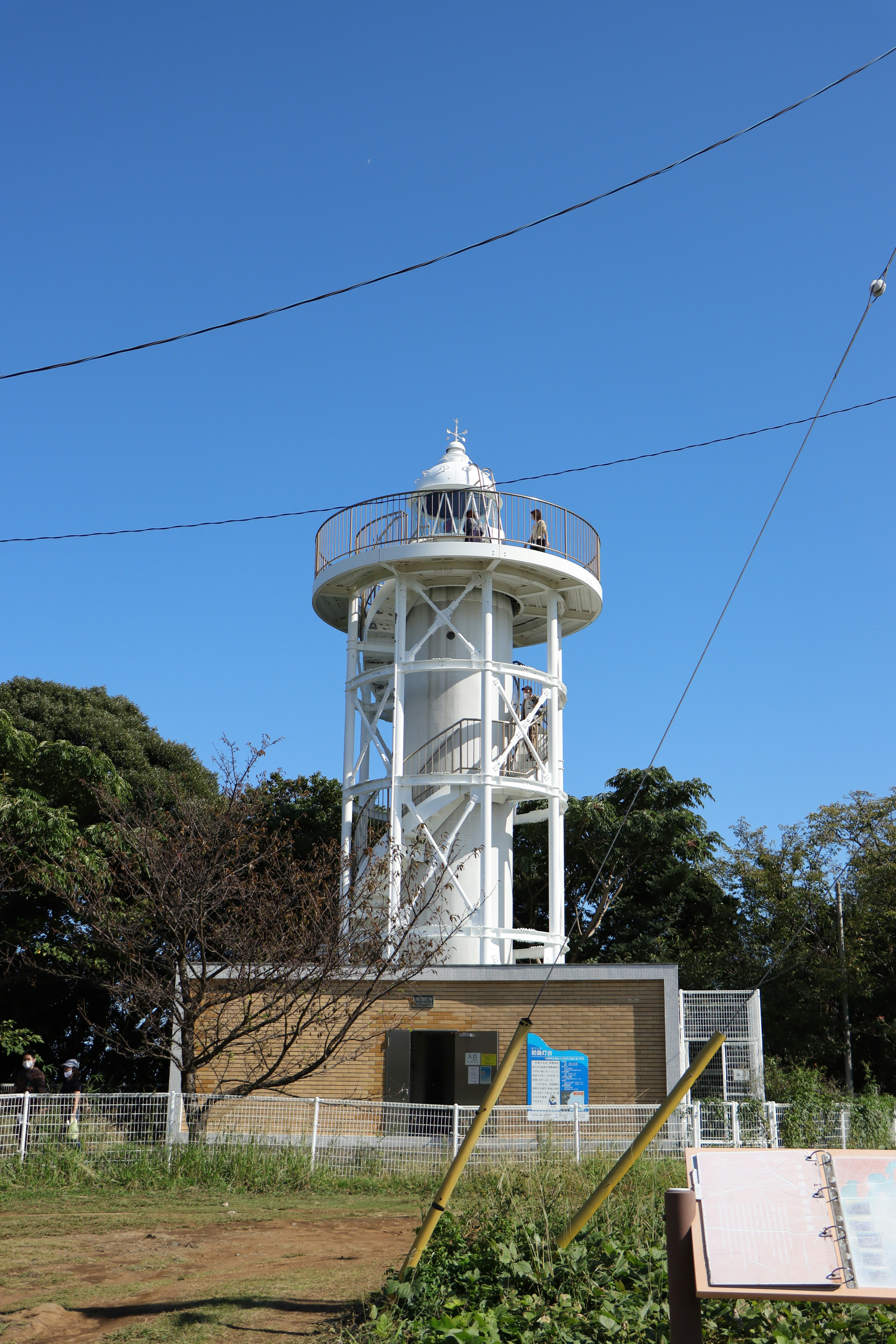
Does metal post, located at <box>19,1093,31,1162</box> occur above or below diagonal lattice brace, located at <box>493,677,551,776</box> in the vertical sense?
below

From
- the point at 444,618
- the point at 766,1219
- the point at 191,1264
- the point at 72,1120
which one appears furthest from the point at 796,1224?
the point at 444,618

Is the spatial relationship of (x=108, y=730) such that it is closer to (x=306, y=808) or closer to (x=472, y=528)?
(x=306, y=808)

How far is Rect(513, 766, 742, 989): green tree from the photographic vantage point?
3534cm

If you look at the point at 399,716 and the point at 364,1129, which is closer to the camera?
the point at 364,1129

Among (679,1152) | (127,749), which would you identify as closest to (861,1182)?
(679,1152)

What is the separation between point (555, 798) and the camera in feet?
83.7

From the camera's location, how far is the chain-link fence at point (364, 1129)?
48.6ft

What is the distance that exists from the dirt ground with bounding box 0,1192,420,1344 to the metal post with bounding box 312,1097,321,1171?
5.37 ft

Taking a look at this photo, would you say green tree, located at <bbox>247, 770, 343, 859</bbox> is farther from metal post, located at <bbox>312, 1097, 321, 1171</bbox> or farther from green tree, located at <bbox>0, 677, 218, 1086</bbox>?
metal post, located at <bbox>312, 1097, 321, 1171</bbox>

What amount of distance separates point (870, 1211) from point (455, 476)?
76.2ft

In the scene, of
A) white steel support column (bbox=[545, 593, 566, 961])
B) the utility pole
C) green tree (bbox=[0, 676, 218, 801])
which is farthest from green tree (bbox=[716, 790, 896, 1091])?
green tree (bbox=[0, 676, 218, 801])

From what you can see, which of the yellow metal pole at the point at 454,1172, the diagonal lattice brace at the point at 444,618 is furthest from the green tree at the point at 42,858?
the yellow metal pole at the point at 454,1172

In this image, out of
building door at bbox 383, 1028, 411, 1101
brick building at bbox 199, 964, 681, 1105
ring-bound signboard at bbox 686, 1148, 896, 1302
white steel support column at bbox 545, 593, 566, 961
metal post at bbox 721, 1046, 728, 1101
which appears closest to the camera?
ring-bound signboard at bbox 686, 1148, 896, 1302

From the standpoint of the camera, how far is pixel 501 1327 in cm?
652
